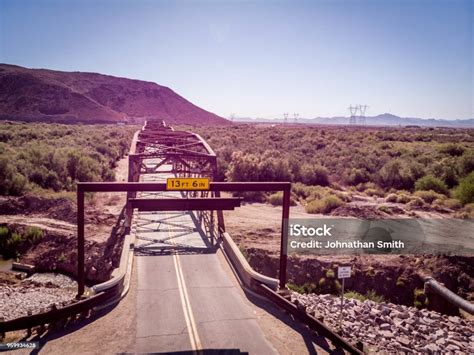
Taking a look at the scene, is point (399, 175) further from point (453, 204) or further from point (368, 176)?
point (453, 204)

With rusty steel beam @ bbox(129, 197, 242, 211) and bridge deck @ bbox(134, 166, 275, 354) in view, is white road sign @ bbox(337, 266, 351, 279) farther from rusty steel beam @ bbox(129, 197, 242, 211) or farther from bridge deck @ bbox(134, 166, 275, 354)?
rusty steel beam @ bbox(129, 197, 242, 211)

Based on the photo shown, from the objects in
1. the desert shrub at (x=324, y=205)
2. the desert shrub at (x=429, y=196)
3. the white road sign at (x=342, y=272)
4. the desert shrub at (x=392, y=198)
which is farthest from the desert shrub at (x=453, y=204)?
the white road sign at (x=342, y=272)

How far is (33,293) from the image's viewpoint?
1484cm

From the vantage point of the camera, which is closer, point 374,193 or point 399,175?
point 374,193

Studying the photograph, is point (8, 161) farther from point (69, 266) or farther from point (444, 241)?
point (444, 241)

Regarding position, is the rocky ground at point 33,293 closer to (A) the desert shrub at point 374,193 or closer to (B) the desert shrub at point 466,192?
(A) the desert shrub at point 374,193

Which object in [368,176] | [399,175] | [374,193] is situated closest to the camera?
[374,193]

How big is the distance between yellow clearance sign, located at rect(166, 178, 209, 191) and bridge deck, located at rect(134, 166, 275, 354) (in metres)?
3.53

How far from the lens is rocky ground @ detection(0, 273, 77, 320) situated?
13172 millimetres

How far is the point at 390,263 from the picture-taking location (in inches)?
735

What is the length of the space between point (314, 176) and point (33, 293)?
26638mm
